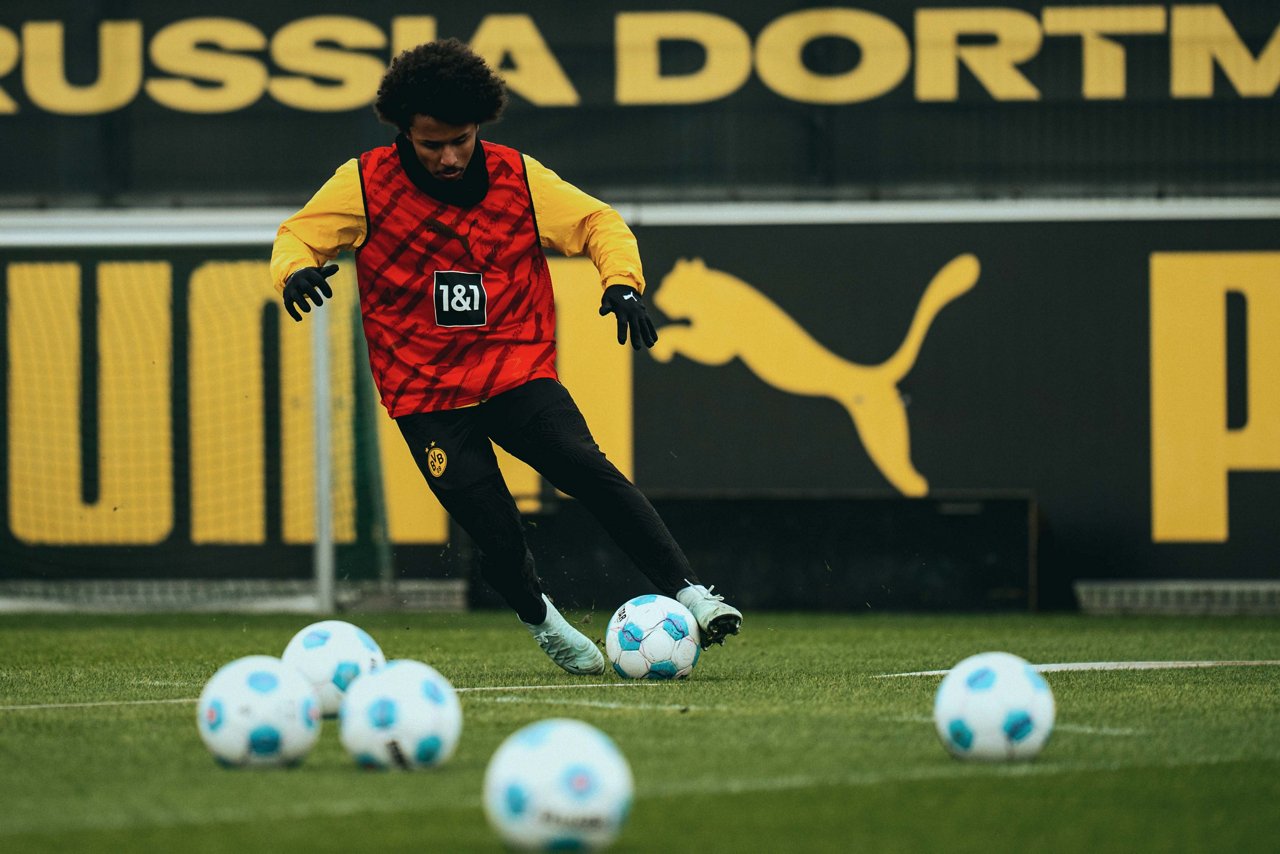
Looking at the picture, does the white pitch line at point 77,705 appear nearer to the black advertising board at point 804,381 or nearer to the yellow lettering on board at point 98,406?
the black advertising board at point 804,381

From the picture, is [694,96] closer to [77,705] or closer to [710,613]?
[710,613]

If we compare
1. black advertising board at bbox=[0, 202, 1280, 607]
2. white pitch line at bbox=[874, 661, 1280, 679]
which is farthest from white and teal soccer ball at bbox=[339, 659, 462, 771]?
black advertising board at bbox=[0, 202, 1280, 607]

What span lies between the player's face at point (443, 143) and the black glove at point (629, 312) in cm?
65

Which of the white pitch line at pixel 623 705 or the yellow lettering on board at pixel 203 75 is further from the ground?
the yellow lettering on board at pixel 203 75

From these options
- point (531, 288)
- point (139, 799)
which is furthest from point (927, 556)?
point (139, 799)

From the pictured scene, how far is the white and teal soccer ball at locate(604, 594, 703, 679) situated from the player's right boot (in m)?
0.28

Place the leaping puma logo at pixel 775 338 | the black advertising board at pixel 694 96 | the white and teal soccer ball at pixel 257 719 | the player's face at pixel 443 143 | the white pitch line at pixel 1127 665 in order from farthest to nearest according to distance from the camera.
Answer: the black advertising board at pixel 694 96 → the leaping puma logo at pixel 775 338 → the white pitch line at pixel 1127 665 → the player's face at pixel 443 143 → the white and teal soccer ball at pixel 257 719

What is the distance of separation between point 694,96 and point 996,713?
9.57 m

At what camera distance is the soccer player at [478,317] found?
691 cm

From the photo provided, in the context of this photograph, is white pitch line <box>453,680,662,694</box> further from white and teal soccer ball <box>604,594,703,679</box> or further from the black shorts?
the black shorts

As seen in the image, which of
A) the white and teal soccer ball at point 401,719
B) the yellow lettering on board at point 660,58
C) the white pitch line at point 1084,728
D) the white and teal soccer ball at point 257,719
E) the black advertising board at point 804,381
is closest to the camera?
the white and teal soccer ball at point 401,719

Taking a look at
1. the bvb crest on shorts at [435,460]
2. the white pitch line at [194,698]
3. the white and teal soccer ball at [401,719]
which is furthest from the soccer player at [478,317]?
the white and teal soccer ball at [401,719]

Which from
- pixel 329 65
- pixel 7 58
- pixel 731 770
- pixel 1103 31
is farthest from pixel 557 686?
pixel 7 58

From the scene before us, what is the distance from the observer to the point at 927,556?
12.5 metres
